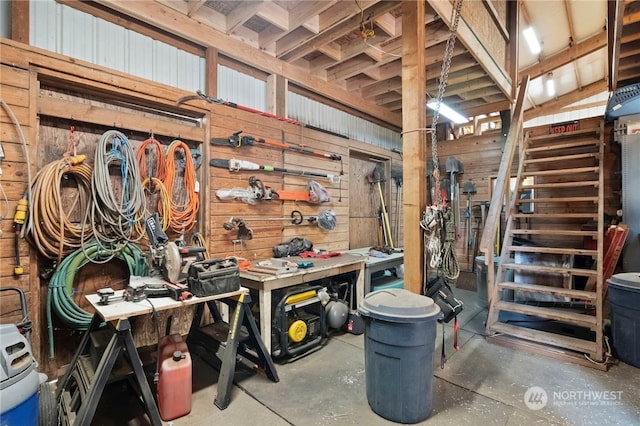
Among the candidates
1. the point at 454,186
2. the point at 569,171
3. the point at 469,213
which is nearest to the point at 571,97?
the point at 454,186

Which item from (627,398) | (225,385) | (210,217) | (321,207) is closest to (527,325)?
(627,398)

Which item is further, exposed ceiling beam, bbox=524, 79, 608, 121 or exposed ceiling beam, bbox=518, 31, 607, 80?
exposed ceiling beam, bbox=524, 79, 608, 121

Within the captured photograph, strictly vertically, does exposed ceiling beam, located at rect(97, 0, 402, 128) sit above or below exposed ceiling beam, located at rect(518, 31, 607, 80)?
below

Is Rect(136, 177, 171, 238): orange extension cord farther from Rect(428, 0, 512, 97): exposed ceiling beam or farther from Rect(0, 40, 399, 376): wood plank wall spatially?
Rect(428, 0, 512, 97): exposed ceiling beam

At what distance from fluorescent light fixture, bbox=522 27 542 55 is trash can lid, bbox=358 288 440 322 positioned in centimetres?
531

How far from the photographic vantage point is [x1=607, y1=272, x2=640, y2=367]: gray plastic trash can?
266 cm

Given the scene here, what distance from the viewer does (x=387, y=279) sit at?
14.6 feet

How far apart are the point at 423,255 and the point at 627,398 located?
1681mm

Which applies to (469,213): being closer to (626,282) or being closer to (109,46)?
(626,282)

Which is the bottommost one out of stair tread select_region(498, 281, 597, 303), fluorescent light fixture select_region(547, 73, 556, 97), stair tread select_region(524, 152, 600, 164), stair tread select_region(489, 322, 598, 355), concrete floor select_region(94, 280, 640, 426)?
concrete floor select_region(94, 280, 640, 426)

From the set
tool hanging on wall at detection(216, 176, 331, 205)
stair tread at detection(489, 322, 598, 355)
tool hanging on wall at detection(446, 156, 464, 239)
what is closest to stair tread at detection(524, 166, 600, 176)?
tool hanging on wall at detection(446, 156, 464, 239)

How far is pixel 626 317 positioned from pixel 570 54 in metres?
4.94

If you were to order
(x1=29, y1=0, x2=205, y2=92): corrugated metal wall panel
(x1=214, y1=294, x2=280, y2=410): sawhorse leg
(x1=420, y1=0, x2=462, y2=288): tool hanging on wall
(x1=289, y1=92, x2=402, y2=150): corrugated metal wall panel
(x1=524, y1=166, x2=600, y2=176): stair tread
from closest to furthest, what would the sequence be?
(x1=214, y1=294, x2=280, y2=410): sawhorse leg, (x1=29, y1=0, x2=205, y2=92): corrugated metal wall panel, (x1=420, y1=0, x2=462, y2=288): tool hanging on wall, (x1=524, y1=166, x2=600, y2=176): stair tread, (x1=289, y1=92, x2=402, y2=150): corrugated metal wall panel

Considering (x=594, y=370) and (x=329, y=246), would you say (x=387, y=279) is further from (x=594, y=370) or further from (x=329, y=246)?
(x=594, y=370)
